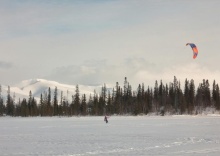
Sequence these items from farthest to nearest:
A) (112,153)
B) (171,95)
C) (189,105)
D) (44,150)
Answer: (171,95), (189,105), (44,150), (112,153)

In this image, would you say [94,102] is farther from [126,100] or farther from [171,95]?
[171,95]

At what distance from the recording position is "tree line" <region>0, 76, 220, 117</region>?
380ft

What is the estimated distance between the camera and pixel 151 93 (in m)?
126

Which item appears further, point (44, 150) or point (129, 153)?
point (44, 150)

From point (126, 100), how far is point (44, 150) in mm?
105427

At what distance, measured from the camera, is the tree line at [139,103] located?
380ft

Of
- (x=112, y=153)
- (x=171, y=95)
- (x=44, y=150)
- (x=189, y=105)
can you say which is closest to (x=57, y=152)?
(x=44, y=150)

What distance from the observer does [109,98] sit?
12388cm

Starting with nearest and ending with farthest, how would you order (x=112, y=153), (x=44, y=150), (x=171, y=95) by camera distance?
(x=112, y=153)
(x=44, y=150)
(x=171, y=95)

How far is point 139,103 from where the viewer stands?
Answer: 384 feet

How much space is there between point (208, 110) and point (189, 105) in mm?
6507

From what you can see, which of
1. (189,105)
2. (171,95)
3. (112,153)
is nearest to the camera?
(112,153)

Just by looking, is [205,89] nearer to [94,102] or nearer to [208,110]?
[208,110]

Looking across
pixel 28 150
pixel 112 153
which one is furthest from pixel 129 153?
pixel 28 150
